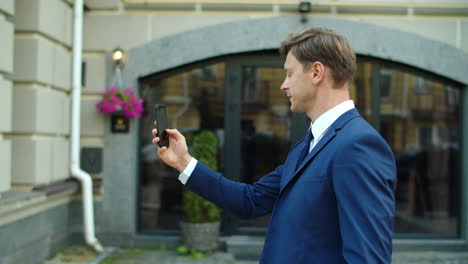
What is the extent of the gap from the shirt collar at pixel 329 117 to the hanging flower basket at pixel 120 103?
14.3 feet

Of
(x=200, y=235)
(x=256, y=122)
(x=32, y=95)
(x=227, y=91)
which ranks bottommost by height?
(x=200, y=235)

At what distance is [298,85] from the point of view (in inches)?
77.5

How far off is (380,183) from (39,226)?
4.59 m

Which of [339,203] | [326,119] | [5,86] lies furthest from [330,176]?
[5,86]

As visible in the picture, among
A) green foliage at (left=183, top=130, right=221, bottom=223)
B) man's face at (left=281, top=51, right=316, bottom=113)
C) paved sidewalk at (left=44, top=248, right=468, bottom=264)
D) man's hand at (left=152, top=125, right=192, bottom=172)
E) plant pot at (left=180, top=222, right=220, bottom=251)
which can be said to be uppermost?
man's face at (left=281, top=51, right=316, bottom=113)

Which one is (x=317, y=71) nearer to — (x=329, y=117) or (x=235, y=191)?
(x=329, y=117)

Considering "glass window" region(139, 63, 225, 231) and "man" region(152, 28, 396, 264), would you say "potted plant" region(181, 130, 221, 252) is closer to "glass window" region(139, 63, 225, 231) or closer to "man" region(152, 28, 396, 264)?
"glass window" region(139, 63, 225, 231)

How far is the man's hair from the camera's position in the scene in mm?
1846

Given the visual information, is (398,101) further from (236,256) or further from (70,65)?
(70,65)

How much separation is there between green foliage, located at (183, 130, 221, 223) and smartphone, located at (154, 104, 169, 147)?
365 centimetres

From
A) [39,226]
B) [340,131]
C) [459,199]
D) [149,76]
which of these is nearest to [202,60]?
[149,76]

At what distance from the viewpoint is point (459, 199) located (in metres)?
6.54

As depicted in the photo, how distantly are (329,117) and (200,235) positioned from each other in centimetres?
432

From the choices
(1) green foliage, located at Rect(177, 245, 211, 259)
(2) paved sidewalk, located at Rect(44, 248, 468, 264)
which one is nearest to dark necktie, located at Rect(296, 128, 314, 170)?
(2) paved sidewalk, located at Rect(44, 248, 468, 264)
